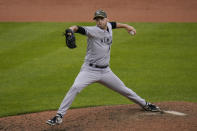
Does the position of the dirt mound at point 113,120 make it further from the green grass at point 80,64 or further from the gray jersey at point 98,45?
the gray jersey at point 98,45

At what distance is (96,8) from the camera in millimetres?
15797

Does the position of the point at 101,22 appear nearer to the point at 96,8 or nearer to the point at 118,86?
the point at 118,86

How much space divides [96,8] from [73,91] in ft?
33.9

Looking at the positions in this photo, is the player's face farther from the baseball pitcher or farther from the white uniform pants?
the white uniform pants

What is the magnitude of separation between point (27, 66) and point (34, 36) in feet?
8.32

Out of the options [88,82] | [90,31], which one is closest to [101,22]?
[90,31]

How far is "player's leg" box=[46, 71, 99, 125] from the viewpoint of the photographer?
5.73 m

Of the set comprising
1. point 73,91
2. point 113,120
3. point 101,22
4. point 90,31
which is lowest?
point 113,120

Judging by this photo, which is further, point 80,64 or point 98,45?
point 80,64

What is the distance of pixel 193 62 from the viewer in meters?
9.91

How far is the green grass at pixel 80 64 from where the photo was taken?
778 cm

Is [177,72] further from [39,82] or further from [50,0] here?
[50,0]

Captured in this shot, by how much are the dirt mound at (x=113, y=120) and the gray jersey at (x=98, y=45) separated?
91 centimetres

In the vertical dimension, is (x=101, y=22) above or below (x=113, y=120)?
above
